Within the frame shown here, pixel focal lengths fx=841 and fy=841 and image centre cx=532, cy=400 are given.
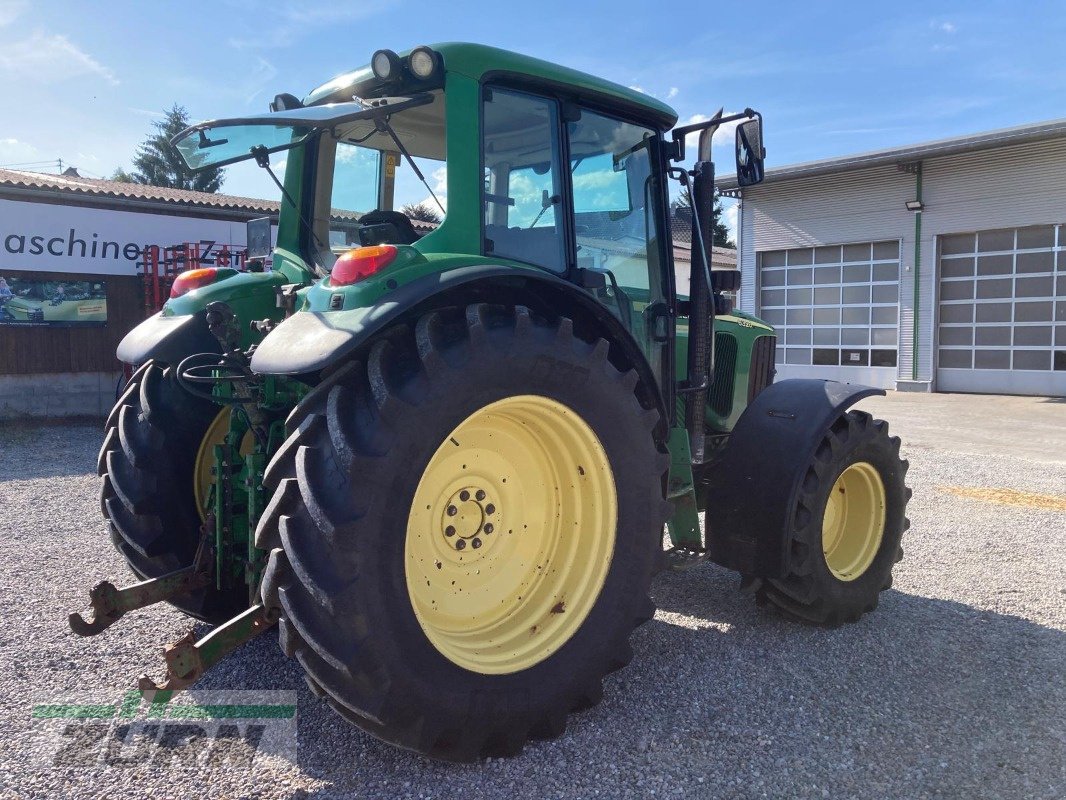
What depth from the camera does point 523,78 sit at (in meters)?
3.17

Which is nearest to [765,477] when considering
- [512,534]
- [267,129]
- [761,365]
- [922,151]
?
[761,365]

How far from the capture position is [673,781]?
8.47ft

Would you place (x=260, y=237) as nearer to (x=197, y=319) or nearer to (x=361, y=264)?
(x=197, y=319)

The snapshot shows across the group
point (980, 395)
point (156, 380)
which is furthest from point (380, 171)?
point (980, 395)

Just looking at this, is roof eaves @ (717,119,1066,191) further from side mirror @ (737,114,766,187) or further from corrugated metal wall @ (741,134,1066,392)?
side mirror @ (737,114,766,187)

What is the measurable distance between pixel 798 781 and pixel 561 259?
2060 mm

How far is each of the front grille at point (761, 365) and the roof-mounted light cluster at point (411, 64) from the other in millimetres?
2466

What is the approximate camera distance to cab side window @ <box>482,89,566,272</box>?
3199mm

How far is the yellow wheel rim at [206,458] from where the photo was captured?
357 cm

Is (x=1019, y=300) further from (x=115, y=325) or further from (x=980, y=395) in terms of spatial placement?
(x=115, y=325)

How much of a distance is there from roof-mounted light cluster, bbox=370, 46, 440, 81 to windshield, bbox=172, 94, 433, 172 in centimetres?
9

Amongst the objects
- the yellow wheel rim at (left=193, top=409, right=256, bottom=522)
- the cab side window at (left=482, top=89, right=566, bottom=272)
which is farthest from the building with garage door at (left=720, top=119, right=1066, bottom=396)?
the yellow wheel rim at (left=193, top=409, right=256, bottom=522)

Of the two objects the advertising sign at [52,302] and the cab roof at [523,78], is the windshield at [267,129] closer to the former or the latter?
the cab roof at [523,78]

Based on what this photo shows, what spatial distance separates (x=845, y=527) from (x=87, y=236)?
40.4ft
